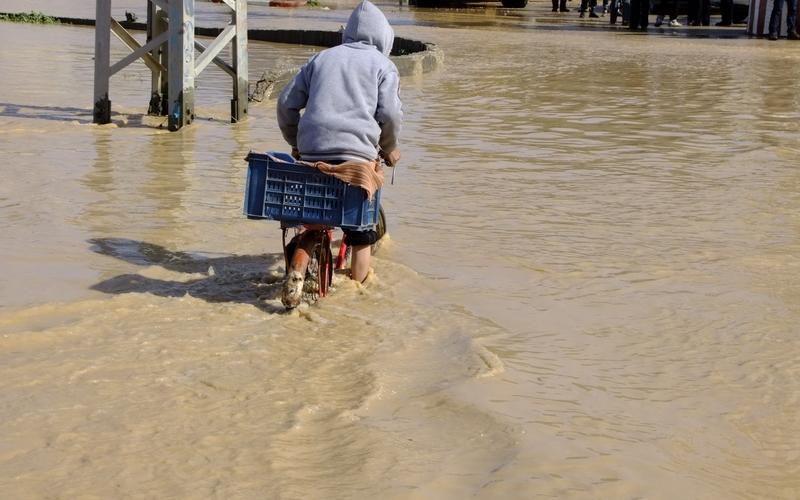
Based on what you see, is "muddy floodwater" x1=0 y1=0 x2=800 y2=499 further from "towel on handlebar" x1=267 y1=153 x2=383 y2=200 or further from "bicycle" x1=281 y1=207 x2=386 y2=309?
"towel on handlebar" x1=267 y1=153 x2=383 y2=200

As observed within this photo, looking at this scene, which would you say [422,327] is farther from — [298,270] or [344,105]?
[344,105]

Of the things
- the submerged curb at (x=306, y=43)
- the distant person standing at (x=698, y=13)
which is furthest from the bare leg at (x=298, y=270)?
the distant person standing at (x=698, y=13)

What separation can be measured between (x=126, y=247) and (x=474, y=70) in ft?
40.9

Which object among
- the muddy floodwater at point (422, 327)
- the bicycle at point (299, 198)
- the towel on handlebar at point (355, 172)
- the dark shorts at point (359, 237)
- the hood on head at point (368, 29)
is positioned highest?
the hood on head at point (368, 29)

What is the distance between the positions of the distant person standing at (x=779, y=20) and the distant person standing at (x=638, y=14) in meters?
3.82

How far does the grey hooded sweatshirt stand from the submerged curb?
830 cm

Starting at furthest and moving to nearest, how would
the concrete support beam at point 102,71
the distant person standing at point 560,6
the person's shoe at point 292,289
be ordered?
the distant person standing at point 560,6, the concrete support beam at point 102,71, the person's shoe at point 292,289

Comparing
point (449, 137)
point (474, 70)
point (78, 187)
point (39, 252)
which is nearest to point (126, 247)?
point (39, 252)

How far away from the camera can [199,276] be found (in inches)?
239

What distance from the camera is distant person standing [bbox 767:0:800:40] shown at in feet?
90.8

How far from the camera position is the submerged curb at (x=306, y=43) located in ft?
47.4

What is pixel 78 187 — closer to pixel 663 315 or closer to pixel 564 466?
pixel 663 315

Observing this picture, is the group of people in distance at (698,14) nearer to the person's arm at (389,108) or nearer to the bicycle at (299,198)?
the person's arm at (389,108)

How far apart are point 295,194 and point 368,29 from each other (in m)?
0.89
